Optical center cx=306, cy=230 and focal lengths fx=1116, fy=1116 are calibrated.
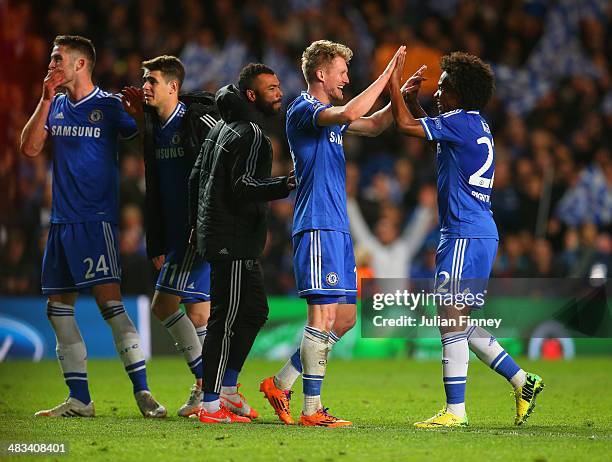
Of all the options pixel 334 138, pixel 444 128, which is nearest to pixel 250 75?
pixel 334 138

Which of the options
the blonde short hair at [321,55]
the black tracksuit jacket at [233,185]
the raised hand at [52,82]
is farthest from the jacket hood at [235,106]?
the raised hand at [52,82]

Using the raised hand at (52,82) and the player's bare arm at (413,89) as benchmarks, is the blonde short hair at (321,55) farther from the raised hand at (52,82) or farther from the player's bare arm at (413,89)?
the raised hand at (52,82)

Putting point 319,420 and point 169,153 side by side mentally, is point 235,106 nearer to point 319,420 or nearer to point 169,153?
point 169,153

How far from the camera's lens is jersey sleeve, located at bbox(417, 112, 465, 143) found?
7266 mm

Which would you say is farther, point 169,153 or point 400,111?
point 169,153

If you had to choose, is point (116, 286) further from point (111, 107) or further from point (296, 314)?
point (296, 314)

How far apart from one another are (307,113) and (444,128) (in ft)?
2.97

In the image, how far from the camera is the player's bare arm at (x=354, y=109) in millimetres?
6922

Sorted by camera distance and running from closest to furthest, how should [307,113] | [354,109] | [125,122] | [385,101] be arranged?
[354,109] < [307,113] < [125,122] < [385,101]

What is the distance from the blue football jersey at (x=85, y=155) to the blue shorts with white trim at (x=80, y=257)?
0.25 ft

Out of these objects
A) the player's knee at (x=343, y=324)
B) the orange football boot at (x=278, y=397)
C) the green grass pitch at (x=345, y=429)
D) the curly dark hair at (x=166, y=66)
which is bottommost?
the green grass pitch at (x=345, y=429)

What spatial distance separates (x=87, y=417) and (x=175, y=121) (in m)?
2.23

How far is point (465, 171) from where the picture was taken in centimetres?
738

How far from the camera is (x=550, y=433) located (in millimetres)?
6988
